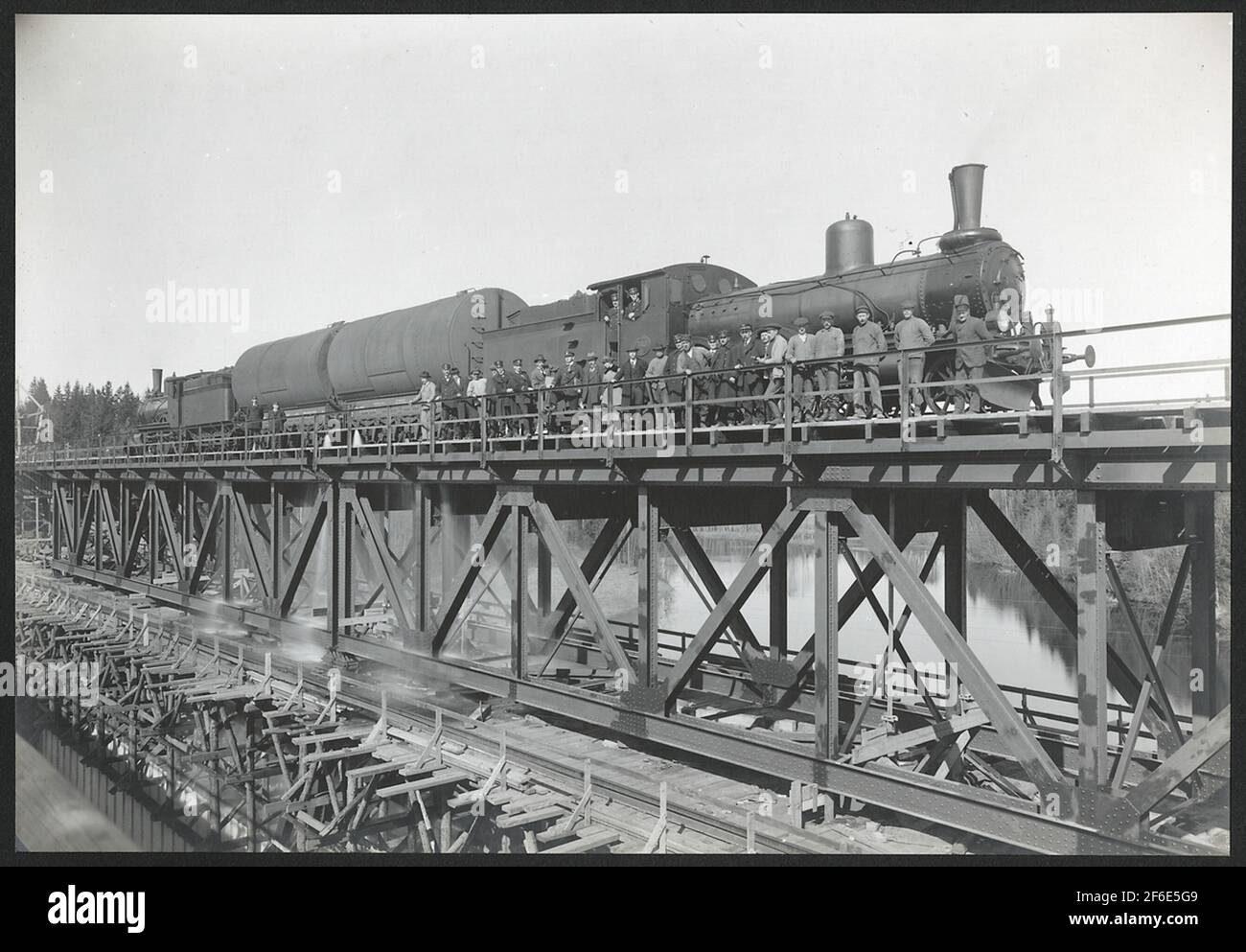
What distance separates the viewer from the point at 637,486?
11680 mm

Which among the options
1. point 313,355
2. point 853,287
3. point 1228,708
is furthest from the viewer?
point 313,355

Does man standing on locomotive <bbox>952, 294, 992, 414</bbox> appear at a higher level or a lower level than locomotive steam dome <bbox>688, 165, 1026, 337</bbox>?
lower

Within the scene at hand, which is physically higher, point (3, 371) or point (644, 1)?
point (644, 1)

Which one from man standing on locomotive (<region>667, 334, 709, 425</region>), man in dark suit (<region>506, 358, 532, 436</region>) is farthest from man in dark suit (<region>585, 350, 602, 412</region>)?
man standing on locomotive (<region>667, 334, 709, 425</region>)

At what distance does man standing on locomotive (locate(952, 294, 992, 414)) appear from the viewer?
405 inches

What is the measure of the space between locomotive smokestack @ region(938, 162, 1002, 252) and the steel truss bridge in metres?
3.04

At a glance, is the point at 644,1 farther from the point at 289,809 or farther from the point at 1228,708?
the point at 289,809

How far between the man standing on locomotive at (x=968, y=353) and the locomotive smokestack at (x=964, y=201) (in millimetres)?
1092

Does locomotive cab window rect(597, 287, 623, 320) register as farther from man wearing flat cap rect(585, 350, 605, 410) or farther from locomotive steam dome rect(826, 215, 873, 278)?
locomotive steam dome rect(826, 215, 873, 278)

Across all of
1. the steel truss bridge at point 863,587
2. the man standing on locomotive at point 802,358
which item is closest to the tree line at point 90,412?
the steel truss bridge at point 863,587

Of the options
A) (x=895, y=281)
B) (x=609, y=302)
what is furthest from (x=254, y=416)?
(x=895, y=281)

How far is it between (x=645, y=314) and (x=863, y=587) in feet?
21.0

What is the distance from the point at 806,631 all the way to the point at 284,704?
1964 cm

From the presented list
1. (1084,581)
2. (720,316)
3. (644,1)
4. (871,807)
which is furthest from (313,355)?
(1084,581)
